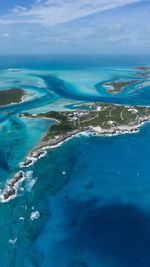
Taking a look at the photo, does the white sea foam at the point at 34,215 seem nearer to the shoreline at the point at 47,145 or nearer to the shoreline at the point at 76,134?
the shoreline at the point at 47,145

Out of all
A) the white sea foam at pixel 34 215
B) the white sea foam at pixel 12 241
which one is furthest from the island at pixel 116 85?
the white sea foam at pixel 12 241

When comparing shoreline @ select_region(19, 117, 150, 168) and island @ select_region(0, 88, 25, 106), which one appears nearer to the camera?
shoreline @ select_region(19, 117, 150, 168)

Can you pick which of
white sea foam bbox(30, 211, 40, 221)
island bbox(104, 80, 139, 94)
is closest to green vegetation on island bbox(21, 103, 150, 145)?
white sea foam bbox(30, 211, 40, 221)

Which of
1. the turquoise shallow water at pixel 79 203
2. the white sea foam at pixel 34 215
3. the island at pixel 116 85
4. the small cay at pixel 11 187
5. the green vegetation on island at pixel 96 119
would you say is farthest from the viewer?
the island at pixel 116 85

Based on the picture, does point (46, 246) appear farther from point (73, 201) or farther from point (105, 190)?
point (105, 190)

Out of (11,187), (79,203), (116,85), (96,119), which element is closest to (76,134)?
(96,119)

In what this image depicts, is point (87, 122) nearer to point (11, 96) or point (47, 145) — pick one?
point (47, 145)

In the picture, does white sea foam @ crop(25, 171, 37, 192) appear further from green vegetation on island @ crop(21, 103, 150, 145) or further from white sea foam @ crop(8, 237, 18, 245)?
green vegetation on island @ crop(21, 103, 150, 145)

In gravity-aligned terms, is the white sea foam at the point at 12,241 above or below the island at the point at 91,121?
above
